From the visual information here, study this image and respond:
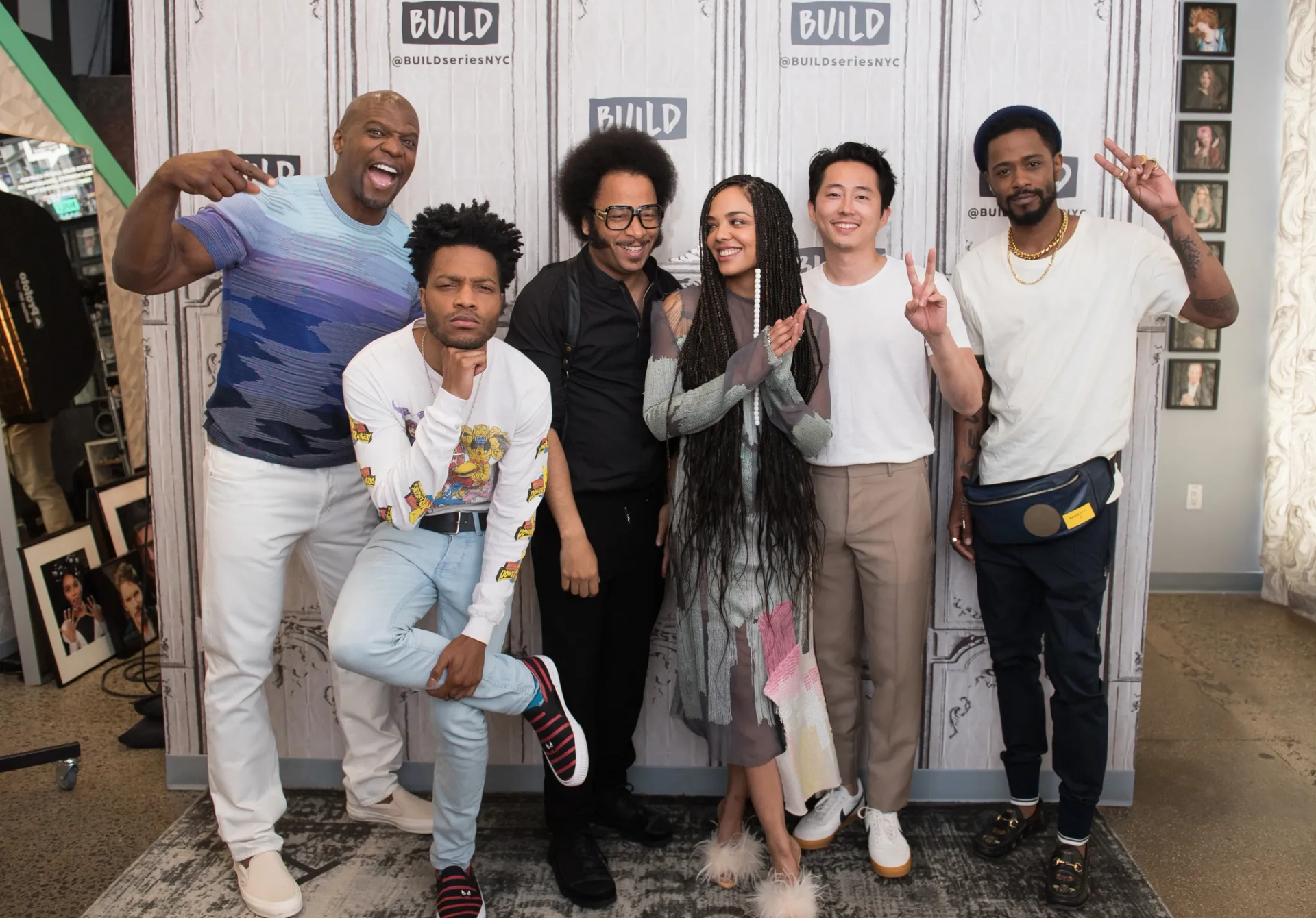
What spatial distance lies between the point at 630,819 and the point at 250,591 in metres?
1.17

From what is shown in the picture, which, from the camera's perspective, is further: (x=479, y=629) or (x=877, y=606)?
(x=877, y=606)

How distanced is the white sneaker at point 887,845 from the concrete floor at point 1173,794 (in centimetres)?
66

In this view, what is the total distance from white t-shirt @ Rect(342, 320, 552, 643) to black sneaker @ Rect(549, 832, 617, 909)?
65cm

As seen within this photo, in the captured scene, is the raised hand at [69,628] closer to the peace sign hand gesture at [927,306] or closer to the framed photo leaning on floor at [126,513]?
the framed photo leaning on floor at [126,513]

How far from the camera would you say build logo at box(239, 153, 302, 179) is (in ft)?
8.89

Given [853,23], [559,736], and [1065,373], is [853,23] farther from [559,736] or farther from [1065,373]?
[559,736]

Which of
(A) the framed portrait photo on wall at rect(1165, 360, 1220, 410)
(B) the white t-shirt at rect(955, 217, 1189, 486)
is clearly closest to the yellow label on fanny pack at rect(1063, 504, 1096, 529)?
(B) the white t-shirt at rect(955, 217, 1189, 486)

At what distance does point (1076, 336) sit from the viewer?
233cm

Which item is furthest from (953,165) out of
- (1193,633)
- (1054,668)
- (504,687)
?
(1193,633)

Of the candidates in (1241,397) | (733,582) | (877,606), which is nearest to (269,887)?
(733,582)

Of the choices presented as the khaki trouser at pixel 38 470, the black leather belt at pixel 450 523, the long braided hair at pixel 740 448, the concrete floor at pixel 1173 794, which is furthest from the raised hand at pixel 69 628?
the long braided hair at pixel 740 448

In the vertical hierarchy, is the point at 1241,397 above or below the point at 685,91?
below

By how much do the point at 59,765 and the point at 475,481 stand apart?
6.04 ft

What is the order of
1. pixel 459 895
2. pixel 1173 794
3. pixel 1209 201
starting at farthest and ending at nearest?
pixel 1209 201, pixel 1173 794, pixel 459 895
